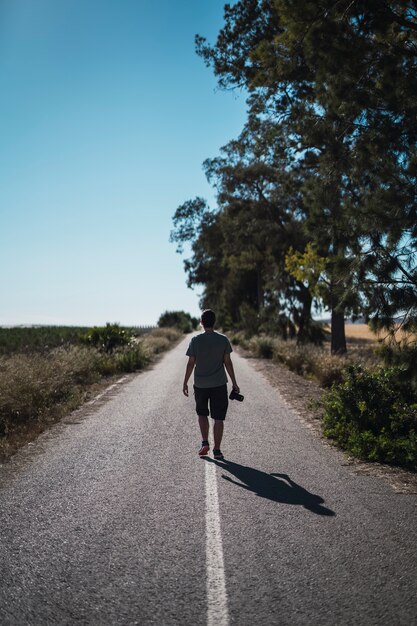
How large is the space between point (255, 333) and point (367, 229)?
→ 35050mm

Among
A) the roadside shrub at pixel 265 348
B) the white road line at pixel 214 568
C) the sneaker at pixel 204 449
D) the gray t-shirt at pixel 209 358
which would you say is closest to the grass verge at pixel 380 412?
the sneaker at pixel 204 449

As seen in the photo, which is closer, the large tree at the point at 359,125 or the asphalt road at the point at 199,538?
the asphalt road at the point at 199,538

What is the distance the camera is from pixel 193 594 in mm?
4020

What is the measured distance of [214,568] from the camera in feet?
14.5

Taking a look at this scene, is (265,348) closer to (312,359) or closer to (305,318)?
(305,318)

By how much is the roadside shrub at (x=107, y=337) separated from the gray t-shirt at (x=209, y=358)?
18.1 m

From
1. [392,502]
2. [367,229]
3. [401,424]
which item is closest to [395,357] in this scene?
[401,424]

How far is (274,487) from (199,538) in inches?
74.7

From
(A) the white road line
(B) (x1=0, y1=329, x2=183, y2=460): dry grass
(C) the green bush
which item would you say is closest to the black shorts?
(A) the white road line

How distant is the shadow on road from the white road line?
57 centimetres

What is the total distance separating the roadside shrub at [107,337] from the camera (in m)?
26.6

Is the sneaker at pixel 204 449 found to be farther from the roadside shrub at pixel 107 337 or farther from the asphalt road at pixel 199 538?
the roadside shrub at pixel 107 337

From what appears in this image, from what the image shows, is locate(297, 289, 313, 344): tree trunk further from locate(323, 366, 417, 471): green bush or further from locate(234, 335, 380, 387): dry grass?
locate(323, 366, 417, 471): green bush

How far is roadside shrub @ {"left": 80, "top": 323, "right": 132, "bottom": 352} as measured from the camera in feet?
87.4
